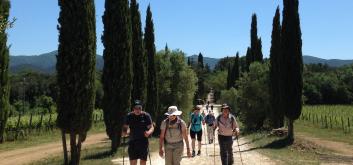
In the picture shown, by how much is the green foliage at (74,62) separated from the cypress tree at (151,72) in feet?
51.5

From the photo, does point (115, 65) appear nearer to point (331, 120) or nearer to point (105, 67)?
point (105, 67)

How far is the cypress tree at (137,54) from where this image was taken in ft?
90.4

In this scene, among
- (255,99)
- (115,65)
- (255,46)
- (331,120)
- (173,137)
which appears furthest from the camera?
(255,46)

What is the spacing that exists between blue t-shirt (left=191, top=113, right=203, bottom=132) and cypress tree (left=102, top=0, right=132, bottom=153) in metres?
5.37

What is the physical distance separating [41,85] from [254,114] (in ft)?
275

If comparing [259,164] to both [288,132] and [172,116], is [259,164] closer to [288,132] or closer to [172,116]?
[172,116]

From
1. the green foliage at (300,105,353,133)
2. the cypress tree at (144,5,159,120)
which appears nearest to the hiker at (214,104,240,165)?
the cypress tree at (144,5,159,120)

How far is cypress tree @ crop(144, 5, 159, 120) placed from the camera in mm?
32656

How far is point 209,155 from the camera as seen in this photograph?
1828 cm

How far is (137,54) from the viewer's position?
91.6ft

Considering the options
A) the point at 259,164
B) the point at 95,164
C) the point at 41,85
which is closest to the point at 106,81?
the point at 95,164

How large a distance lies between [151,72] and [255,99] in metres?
10.9

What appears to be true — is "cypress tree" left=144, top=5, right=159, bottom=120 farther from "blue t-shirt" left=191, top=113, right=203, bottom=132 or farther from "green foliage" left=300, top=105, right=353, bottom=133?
"green foliage" left=300, top=105, right=353, bottom=133

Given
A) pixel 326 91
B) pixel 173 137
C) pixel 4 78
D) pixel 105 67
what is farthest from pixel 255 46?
pixel 326 91
